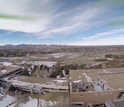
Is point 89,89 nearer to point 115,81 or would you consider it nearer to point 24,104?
Answer: point 115,81

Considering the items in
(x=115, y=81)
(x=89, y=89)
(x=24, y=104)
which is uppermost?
(x=115, y=81)

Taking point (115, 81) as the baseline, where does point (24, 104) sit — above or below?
below

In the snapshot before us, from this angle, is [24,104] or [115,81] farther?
[115,81]

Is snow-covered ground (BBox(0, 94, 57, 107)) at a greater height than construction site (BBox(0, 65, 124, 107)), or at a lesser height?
lesser

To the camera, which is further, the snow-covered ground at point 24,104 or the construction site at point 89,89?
the snow-covered ground at point 24,104

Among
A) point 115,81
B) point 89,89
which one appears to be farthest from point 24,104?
point 115,81

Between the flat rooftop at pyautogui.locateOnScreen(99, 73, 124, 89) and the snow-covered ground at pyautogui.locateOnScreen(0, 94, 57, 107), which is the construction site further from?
the snow-covered ground at pyautogui.locateOnScreen(0, 94, 57, 107)

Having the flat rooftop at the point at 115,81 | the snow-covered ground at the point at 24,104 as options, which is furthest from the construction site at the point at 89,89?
the snow-covered ground at the point at 24,104

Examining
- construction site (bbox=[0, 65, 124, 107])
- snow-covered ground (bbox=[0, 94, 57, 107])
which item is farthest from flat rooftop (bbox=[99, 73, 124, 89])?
snow-covered ground (bbox=[0, 94, 57, 107])

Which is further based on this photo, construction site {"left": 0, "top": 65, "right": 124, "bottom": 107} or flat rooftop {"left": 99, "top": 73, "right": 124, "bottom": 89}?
flat rooftop {"left": 99, "top": 73, "right": 124, "bottom": 89}

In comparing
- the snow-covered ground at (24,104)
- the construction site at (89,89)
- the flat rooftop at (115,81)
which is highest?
the flat rooftop at (115,81)

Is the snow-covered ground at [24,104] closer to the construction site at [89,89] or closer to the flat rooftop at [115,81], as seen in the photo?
the construction site at [89,89]

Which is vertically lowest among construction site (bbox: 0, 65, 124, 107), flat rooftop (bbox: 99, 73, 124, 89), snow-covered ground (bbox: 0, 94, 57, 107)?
snow-covered ground (bbox: 0, 94, 57, 107)
